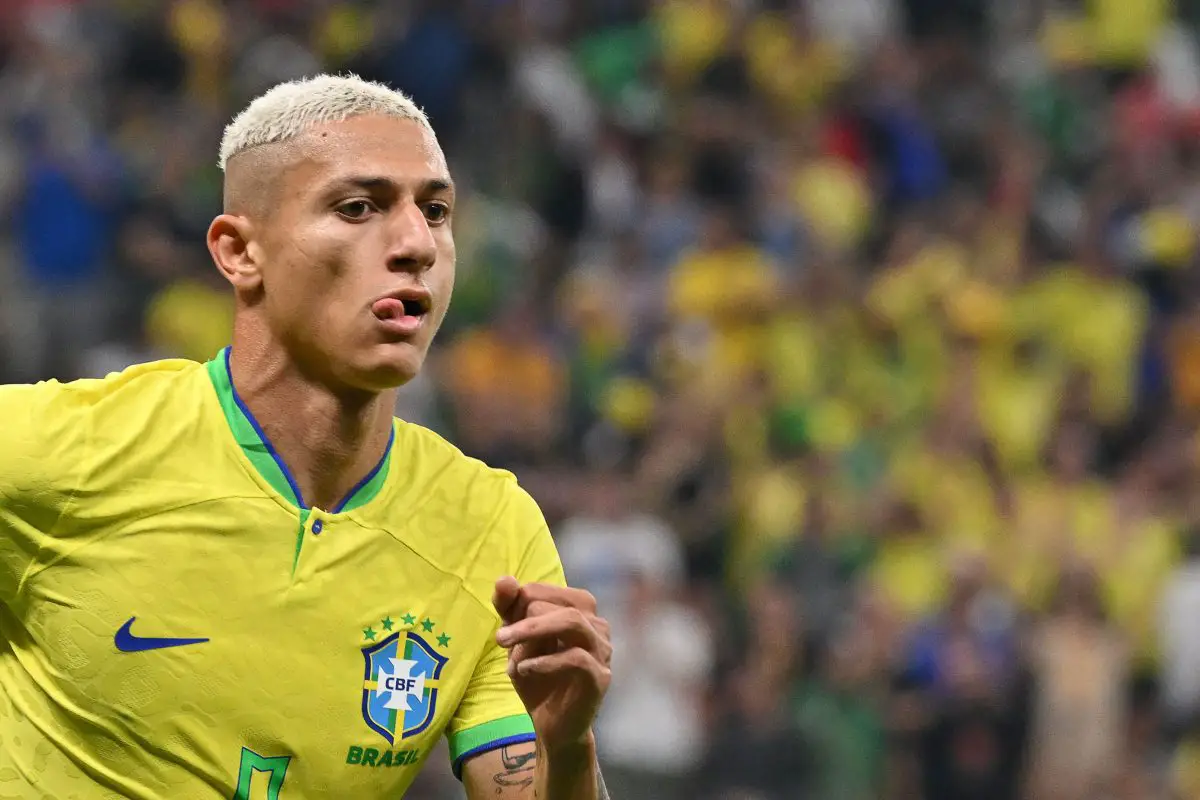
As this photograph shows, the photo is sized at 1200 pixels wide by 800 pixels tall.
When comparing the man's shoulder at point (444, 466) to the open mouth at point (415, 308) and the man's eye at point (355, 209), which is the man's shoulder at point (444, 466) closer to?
the open mouth at point (415, 308)

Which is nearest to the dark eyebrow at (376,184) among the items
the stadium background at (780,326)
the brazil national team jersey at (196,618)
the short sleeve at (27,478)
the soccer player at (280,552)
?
the soccer player at (280,552)

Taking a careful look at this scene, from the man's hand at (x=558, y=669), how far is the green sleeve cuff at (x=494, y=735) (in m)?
0.22

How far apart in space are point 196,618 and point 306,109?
0.91 metres

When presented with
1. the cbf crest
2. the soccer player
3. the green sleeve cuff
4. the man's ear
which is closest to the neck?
the soccer player

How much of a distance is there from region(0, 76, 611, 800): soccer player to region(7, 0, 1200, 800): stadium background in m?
5.31

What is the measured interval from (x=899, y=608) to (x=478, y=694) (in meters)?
6.00

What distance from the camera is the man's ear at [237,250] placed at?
3.51m

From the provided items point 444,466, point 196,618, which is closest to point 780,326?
point 444,466

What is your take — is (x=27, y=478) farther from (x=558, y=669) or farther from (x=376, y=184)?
(x=558, y=669)

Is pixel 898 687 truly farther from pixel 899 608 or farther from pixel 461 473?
pixel 461 473

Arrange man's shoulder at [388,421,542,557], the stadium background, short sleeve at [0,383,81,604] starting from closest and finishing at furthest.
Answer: short sleeve at [0,383,81,604] < man's shoulder at [388,421,542,557] < the stadium background

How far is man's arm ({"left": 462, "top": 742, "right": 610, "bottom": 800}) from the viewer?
10.9 feet

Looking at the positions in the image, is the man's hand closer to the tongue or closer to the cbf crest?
the cbf crest

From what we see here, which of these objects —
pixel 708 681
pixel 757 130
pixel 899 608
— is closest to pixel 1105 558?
pixel 899 608
